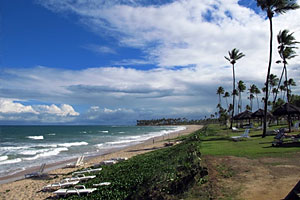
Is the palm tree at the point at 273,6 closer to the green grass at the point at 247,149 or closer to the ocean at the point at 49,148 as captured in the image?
the green grass at the point at 247,149

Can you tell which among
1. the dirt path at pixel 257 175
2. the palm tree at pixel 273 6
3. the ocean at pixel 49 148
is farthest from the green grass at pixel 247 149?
the ocean at pixel 49 148

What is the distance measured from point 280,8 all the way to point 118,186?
59.9 ft

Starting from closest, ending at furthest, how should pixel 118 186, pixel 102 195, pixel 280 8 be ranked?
pixel 102 195 < pixel 118 186 < pixel 280 8

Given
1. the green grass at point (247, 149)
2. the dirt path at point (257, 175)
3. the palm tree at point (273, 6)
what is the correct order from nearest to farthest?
the dirt path at point (257, 175) → the green grass at point (247, 149) → the palm tree at point (273, 6)

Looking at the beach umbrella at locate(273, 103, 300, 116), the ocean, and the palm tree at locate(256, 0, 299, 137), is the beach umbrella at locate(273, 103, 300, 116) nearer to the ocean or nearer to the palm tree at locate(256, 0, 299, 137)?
the palm tree at locate(256, 0, 299, 137)

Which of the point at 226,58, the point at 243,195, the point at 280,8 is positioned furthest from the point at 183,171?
the point at 226,58

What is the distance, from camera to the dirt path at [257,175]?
580cm

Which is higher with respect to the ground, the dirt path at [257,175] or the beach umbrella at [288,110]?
the beach umbrella at [288,110]

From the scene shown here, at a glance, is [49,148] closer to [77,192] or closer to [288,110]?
[77,192]

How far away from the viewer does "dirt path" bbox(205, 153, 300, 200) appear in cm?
580

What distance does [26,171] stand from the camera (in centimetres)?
1611

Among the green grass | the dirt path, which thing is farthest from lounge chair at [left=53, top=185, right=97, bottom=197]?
the green grass

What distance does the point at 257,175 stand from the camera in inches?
284

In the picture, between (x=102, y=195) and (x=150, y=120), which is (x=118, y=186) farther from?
(x=150, y=120)
